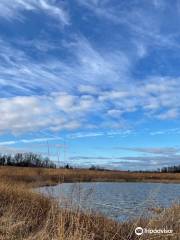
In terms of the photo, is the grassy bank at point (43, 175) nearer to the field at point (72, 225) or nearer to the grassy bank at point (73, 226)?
the field at point (72, 225)

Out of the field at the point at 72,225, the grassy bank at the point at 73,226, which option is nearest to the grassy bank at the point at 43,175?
the field at the point at 72,225

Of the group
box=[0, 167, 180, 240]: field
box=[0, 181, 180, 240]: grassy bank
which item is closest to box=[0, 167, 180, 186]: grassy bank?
box=[0, 167, 180, 240]: field

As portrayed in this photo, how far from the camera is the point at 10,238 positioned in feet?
19.4

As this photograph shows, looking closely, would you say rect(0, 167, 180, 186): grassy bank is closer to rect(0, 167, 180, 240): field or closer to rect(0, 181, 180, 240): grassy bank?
rect(0, 167, 180, 240): field

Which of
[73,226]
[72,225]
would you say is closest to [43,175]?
[73,226]

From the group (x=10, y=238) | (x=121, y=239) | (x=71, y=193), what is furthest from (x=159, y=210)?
(x=10, y=238)

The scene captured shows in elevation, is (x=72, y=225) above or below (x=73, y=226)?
above

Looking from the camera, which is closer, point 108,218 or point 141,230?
point 141,230

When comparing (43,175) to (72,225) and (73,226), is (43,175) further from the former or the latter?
(72,225)

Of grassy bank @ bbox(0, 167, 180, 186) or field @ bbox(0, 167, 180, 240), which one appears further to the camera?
grassy bank @ bbox(0, 167, 180, 186)

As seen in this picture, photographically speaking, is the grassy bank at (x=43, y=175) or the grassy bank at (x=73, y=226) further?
the grassy bank at (x=43, y=175)

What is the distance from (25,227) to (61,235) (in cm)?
213

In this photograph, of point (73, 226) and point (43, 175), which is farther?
point (43, 175)

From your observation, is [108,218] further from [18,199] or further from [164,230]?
[18,199]
